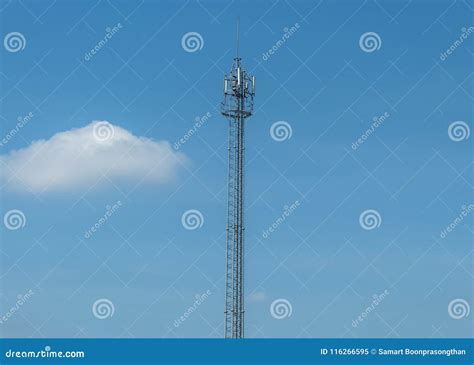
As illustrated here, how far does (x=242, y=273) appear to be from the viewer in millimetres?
29734

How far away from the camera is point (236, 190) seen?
29.8m

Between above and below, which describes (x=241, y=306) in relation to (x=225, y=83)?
below
